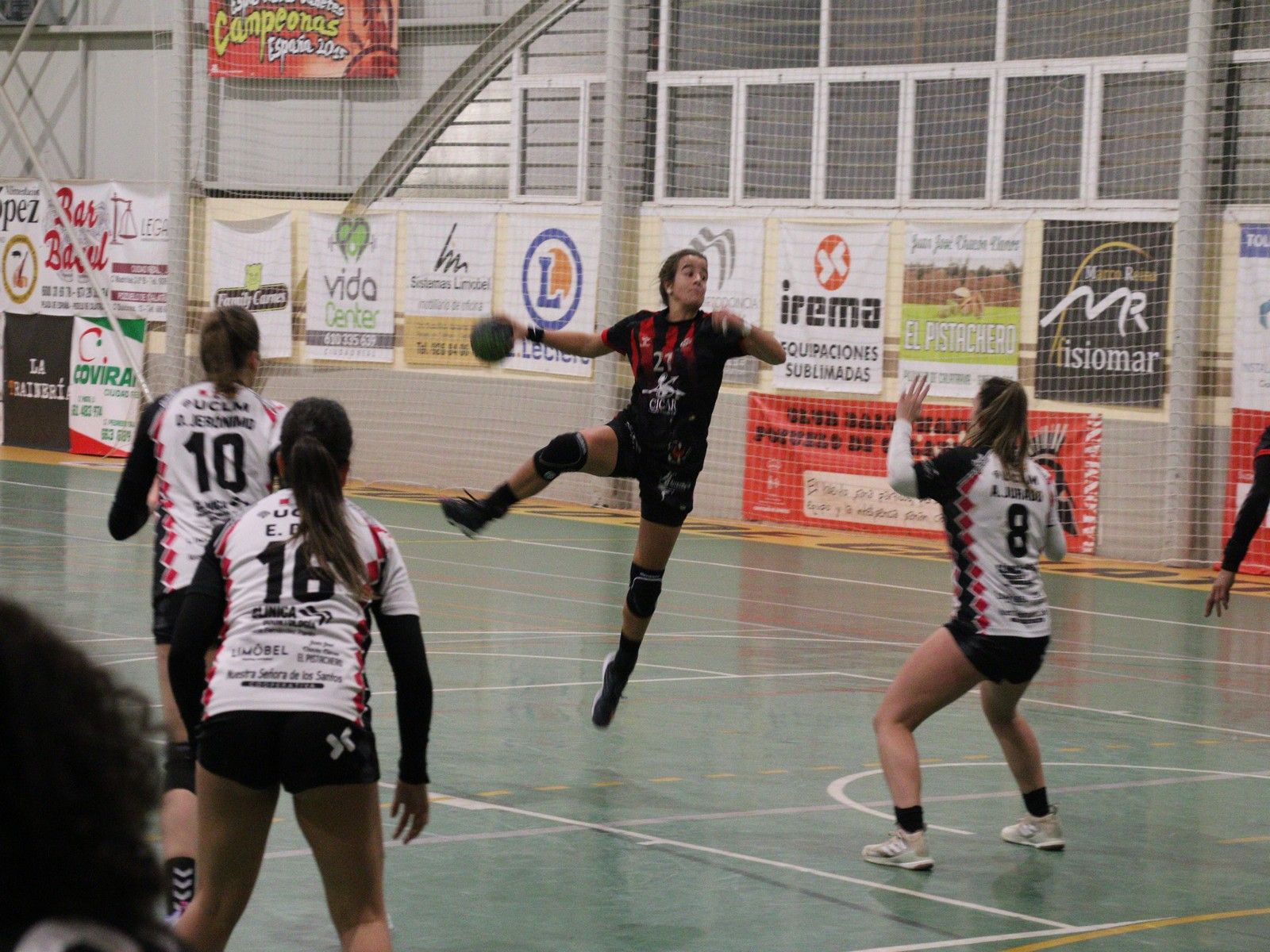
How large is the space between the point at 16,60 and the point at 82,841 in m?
29.8

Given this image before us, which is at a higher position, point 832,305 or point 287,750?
point 832,305

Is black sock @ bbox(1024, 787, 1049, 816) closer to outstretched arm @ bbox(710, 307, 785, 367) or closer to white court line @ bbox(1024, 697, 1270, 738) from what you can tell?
outstretched arm @ bbox(710, 307, 785, 367)

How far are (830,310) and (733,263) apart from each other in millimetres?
1487

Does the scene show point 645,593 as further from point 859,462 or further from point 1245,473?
point 859,462

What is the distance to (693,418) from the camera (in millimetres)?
9664

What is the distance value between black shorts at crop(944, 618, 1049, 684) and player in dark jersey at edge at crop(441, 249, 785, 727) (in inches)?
102

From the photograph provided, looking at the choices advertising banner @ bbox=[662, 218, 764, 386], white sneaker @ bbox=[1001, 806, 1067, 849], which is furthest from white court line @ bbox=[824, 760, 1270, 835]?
advertising banner @ bbox=[662, 218, 764, 386]

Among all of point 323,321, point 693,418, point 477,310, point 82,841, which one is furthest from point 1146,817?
point 323,321

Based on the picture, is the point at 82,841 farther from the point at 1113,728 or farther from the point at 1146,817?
the point at 1113,728

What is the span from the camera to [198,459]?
6.08m

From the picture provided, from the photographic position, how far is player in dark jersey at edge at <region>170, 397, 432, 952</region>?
169 inches

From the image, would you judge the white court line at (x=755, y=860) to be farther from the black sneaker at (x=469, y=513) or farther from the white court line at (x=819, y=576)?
the white court line at (x=819, y=576)

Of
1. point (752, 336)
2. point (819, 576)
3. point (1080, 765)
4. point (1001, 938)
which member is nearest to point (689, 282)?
point (752, 336)

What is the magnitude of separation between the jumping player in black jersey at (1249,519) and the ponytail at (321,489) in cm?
495
